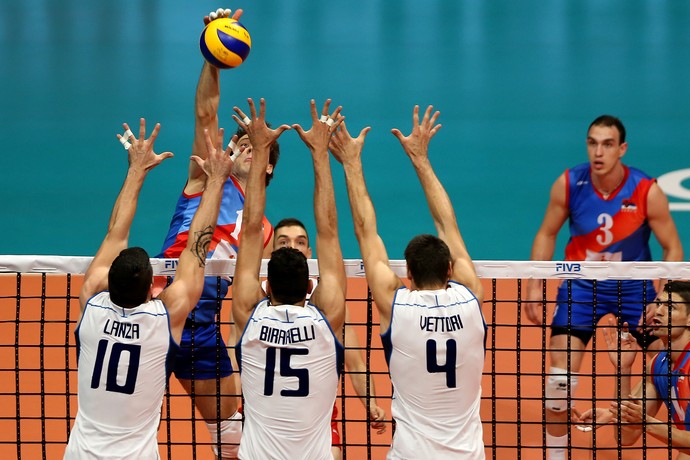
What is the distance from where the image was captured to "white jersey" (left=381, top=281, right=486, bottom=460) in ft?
15.0

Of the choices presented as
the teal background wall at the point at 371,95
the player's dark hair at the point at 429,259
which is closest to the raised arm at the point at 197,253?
the player's dark hair at the point at 429,259

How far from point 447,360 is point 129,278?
1.48m

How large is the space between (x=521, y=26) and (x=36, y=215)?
677 cm

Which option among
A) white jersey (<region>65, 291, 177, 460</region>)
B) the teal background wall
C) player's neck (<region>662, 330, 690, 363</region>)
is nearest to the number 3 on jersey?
white jersey (<region>65, 291, 177, 460</region>)

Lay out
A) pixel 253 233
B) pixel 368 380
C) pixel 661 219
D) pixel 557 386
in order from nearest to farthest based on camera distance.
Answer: pixel 253 233, pixel 368 380, pixel 557 386, pixel 661 219

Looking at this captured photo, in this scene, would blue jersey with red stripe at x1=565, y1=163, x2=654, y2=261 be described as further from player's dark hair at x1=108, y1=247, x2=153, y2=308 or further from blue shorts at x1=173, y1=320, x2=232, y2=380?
player's dark hair at x1=108, y1=247, x2=153, y2=308

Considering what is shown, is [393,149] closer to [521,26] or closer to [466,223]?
[466,223]

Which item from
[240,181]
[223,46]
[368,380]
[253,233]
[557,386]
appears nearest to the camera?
[253,233]

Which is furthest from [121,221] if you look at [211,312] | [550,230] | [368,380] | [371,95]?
[371,95]

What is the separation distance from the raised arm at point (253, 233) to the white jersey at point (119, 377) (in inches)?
14.1

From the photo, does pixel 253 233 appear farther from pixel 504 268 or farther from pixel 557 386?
pixel 557 386

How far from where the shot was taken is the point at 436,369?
15.0 feet

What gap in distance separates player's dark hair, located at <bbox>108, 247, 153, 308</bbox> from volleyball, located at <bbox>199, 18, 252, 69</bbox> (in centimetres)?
188

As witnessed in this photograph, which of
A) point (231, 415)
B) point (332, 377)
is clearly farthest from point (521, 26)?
point (332, 377)
